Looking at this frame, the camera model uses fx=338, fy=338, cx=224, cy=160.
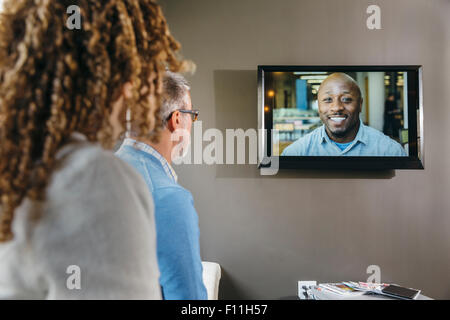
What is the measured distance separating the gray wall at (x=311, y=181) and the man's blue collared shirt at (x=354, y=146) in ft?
0.51

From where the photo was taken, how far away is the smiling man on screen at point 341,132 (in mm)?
2178

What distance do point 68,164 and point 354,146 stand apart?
2.03 meters

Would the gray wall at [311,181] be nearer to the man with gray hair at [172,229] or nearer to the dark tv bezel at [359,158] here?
the dark tv bezel at [359,158]

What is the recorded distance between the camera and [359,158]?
2170 mm

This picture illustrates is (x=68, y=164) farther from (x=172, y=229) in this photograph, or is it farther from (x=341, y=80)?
(x=341, y=80)

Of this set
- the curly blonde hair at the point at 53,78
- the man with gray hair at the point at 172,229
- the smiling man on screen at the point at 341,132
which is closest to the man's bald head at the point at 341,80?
the smiling man on screen at the point at 341,132

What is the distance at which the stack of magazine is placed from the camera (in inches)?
74.0

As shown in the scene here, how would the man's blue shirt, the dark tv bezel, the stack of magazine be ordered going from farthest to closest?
the dark tv bezel, the stack of magazine, the man's blue shirt

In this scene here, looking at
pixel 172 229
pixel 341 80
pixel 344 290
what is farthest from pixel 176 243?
pixel 341 80

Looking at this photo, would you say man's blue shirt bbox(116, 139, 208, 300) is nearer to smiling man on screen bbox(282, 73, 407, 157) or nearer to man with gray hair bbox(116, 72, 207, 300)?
man with gray hair bbox(116, 72, 207, 300)

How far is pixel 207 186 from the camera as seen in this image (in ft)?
7.45

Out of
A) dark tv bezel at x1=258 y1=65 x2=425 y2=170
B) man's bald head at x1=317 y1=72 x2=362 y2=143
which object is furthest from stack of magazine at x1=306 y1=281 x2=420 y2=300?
man's bald head at x1=317 y1=72 x2=362 y2=143

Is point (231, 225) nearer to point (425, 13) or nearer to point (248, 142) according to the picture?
point (248, 142)

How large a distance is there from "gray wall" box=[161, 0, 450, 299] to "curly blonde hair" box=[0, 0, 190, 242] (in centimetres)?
173
